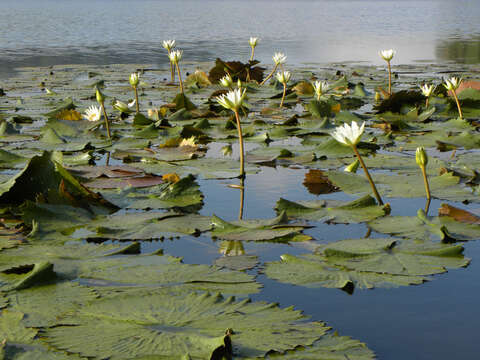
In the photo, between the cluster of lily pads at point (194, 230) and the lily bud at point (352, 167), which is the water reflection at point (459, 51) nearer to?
the cluster of lily pads at point (194, 230)

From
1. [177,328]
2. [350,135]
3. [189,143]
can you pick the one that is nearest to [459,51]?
[189,143]

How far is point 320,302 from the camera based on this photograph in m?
1.65

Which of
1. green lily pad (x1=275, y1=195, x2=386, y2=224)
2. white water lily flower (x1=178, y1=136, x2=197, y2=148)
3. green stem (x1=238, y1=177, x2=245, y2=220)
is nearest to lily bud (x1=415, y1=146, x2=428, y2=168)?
green lily pad (x1=275, y1=195, x2=386, y2=224)

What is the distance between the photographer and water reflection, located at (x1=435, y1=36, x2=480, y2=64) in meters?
11.0

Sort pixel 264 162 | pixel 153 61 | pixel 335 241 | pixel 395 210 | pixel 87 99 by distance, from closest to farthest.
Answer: pixel 335 241
pixel 395 210
pixel 264 162
pixel 87 99
pixel 153 61

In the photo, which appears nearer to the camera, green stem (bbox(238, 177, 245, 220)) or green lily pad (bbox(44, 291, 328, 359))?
green lily pad (bbox(44, 291, 328, 359))

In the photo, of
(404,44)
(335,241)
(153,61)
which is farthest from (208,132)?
(404,44)

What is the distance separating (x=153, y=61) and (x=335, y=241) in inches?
387

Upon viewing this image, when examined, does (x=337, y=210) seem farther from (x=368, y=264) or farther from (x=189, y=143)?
(x=189, y=143)

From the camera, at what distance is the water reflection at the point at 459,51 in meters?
11.0

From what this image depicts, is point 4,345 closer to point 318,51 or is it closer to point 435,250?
point 435,250

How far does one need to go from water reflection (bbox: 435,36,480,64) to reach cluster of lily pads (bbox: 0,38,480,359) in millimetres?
7152

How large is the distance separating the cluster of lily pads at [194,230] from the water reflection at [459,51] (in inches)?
282

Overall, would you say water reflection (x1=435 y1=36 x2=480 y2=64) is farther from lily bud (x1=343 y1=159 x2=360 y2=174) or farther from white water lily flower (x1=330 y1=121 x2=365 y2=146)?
white water lily flower (x1=330 y1=121 x2=365 y2=146)
